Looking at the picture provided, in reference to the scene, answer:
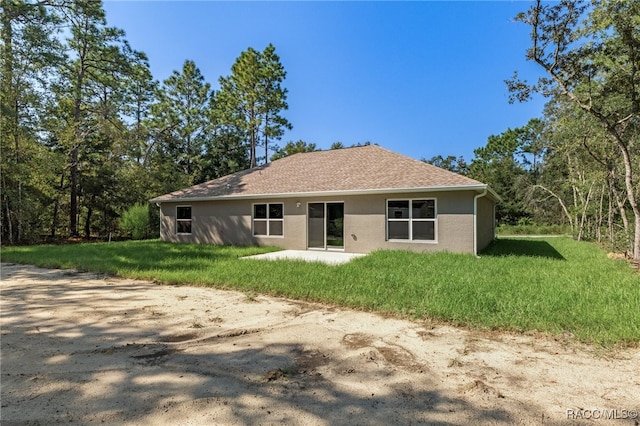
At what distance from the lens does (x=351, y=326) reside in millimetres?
4270

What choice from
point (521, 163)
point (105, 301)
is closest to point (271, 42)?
point (105, 301)

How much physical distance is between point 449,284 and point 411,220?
5.23 metres

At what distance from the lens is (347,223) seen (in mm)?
11898

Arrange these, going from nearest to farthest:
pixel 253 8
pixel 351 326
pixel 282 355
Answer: pixel 282 355 → pixel 351 326 → pixel 253 8

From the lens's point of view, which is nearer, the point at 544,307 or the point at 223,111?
the point at 544,307

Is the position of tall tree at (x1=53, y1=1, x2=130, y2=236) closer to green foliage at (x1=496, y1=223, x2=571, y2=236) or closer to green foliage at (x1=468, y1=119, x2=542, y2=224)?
green foliage at (x1=496, y1=223, x2=571, y2=236)

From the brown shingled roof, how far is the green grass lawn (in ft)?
8.00

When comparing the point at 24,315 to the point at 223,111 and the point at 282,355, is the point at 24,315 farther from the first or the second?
the point at 223,111

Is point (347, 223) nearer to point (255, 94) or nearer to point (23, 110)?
point (23, 110)

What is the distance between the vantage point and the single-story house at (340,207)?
1036cm

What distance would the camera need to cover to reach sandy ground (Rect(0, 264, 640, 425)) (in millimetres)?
2344

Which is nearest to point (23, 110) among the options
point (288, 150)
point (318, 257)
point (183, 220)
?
point (183, 220)

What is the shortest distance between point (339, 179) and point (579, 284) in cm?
820

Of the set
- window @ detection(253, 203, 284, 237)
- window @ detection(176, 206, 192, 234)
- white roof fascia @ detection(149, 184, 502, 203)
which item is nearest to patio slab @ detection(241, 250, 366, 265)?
Result: window @ detection(253, 203, 284, 237)
